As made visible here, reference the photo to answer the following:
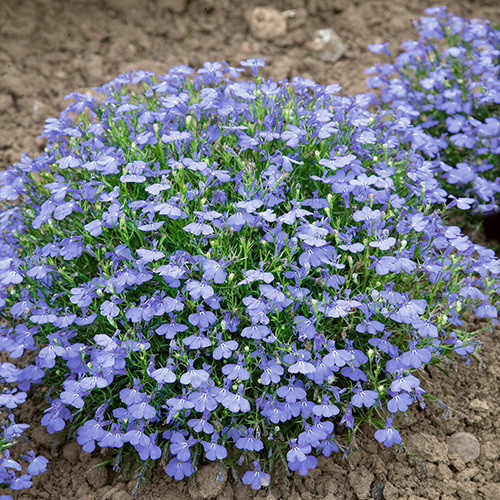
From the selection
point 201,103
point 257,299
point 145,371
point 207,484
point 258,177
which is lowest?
point 207,484

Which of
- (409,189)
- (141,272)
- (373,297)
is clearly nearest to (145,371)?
(141,272)

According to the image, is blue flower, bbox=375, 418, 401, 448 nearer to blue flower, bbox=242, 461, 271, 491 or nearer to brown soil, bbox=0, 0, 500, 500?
blue flower, bbox=242, 461, 271, 491

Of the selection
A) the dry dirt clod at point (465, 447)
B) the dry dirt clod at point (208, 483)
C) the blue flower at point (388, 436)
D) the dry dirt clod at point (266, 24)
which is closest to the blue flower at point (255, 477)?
the dry dirt clod at point (208, 483)

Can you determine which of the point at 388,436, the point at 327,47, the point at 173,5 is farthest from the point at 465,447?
the point at 173,5

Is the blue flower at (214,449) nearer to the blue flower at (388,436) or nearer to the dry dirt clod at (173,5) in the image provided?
the blue flower at (388,436)

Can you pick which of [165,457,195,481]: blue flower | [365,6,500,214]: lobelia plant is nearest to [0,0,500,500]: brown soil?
[365,6,500,214]: lobelia plant

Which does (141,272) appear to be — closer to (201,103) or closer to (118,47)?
(201,103)

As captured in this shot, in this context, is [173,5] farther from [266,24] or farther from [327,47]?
[327,47]
